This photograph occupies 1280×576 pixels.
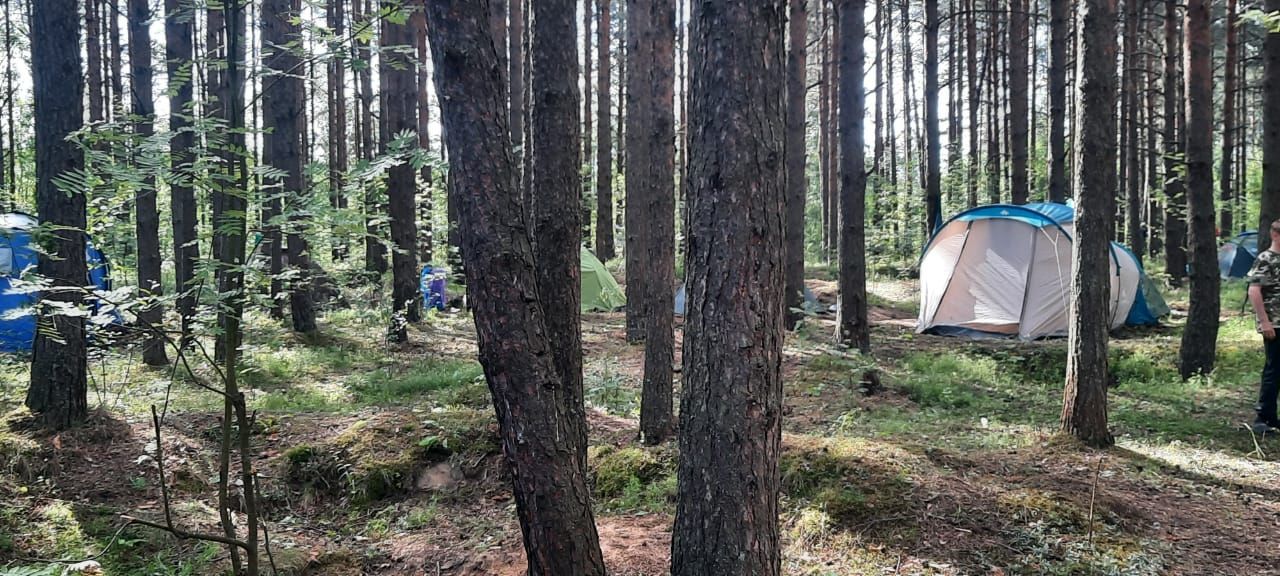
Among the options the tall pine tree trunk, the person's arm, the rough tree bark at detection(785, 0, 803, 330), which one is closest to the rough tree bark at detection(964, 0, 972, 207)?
the tall pine tree trunk

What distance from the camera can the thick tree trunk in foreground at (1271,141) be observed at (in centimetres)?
783

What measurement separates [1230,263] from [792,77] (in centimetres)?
1634

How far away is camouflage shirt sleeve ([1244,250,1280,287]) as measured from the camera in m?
6.15

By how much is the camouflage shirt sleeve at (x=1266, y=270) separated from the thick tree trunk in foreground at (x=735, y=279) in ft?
18.9

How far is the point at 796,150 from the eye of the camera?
11.7m

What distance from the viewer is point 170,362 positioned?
9.62 meters

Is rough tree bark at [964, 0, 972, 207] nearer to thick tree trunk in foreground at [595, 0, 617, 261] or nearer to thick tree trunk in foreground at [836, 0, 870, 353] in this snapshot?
thick tree trunk in foreground at [595, 0, 617, 261]

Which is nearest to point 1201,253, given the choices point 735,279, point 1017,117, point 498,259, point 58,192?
point 1017,117

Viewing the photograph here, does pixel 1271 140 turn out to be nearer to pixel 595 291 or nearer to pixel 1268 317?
pixel 1268 317

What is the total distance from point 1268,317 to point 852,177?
437 cm

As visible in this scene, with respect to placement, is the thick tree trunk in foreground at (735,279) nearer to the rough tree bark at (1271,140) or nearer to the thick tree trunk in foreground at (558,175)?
the thick tree trunk in foreground at (558,175)

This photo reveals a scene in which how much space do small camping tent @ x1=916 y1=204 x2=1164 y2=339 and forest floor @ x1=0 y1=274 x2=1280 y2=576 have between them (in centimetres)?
264

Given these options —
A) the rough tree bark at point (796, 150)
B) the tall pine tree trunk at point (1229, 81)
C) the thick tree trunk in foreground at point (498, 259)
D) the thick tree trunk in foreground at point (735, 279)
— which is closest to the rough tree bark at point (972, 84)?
the tall pine tree trunk at point (1229, 81)

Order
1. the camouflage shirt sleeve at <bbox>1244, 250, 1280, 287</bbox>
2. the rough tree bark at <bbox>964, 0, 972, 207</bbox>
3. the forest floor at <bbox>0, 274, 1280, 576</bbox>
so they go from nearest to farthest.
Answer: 1. the forest floor at <bbox>0, 274, 1280, 576</bbox>
2. the camouflage shirt sleeve at <bbox>1244, 250, 1280, 287</bbox>
3. the rough tree bark at <bbox>964, 0, 972, 207</bbox>
